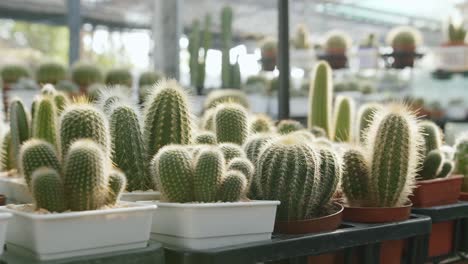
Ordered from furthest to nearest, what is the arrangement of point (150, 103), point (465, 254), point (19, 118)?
1. point (465, 254)
2. point (19, 118)
3. point (150, 103)

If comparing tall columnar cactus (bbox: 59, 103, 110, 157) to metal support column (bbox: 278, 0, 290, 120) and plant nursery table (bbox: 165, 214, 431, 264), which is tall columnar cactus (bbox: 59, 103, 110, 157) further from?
metal support column (bbox: 278, 0, 290, 120)

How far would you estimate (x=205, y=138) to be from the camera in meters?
1.50

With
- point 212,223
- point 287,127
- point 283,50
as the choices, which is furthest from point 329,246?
point 283,50

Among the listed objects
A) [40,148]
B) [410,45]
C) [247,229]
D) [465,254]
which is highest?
[410,45]

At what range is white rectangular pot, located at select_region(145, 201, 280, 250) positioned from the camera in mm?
1157

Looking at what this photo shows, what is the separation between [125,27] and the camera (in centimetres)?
739

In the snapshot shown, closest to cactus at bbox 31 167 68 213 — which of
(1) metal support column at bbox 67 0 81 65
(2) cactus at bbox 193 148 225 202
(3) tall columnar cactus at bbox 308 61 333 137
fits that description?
(2) cactus at bbox 193 148 225 202

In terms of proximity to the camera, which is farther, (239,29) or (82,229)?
(239,29)

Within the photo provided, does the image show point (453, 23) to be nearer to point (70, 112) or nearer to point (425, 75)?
point (425, 75)

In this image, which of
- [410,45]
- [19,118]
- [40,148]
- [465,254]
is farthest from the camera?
[410,45]

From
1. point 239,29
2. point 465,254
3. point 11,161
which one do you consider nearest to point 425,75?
point 239,29

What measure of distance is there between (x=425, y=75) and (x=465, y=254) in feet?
13.1

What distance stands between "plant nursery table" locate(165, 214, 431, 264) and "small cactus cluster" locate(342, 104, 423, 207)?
9 centimetres

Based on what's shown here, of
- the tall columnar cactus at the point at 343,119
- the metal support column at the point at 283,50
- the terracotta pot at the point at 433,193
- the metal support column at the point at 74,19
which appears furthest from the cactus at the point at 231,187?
the metal support column at the point at 74,19
